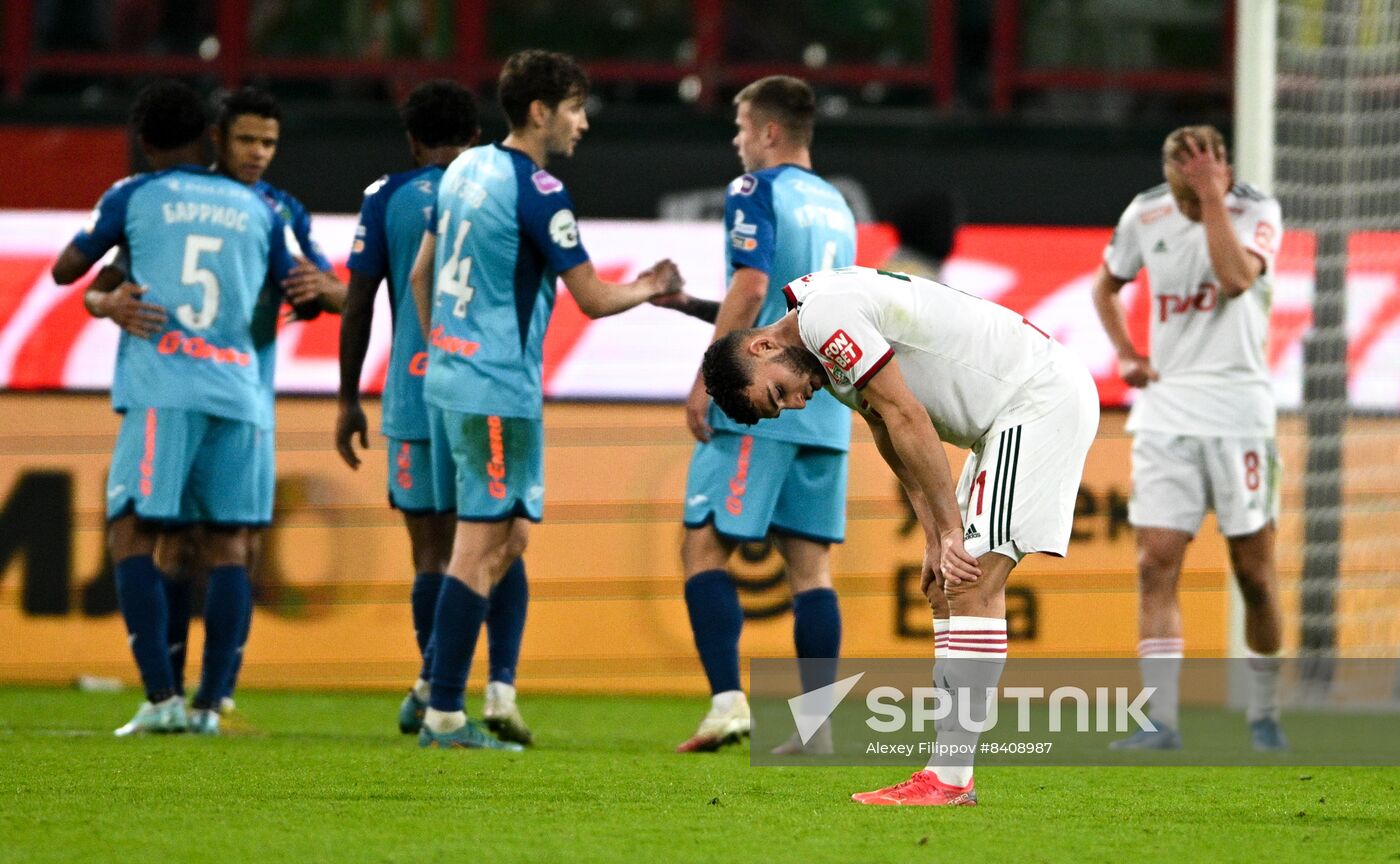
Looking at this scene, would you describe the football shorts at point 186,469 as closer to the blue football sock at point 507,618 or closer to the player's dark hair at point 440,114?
the blue football sock at point 507,618

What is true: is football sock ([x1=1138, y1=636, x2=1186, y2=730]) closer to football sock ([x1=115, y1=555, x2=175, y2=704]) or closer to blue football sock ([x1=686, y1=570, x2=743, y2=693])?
blue football sock ([x1=686, y1=570, x2=743, y2=693])

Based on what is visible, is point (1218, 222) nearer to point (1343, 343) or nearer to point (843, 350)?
point (843, 350)

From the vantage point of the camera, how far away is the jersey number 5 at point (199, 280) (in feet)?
20.5

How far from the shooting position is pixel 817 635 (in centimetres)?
576

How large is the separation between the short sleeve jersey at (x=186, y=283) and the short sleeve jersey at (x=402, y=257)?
0.49 m

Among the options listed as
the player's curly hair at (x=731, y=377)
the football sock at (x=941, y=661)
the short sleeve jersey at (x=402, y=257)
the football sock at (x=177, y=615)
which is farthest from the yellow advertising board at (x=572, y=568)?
the player's curly hair at (x=731, y=377)

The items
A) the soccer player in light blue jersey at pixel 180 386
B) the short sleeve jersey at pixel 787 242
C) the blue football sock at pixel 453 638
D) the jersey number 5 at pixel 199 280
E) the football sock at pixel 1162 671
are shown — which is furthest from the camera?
the football sock at pixel 1162 671

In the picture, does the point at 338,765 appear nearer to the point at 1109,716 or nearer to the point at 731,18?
the point at 1109,716

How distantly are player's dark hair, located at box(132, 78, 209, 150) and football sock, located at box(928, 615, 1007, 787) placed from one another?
3484mm

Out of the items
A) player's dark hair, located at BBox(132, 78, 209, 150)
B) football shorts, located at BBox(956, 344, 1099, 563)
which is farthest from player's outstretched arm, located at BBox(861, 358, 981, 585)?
player's dark hair, located at BBox(132, 78, 209, 150)

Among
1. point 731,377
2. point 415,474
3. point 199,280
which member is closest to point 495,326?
point 415,474

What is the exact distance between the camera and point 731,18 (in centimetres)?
1234

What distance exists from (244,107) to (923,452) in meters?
3.30

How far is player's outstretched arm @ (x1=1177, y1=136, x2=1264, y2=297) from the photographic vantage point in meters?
6.21
